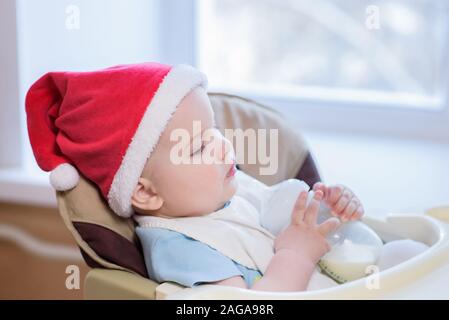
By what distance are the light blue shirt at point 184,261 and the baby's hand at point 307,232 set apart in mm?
65

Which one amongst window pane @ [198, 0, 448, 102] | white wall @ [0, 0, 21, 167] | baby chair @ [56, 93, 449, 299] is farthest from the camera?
window pane @ [198, 0, 448, 102]

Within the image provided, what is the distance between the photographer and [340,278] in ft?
3.31

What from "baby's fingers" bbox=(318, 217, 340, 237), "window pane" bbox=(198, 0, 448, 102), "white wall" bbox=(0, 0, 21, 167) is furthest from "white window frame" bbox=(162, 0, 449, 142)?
"baby's fingers" bbox=(318, 217, 340, 237)

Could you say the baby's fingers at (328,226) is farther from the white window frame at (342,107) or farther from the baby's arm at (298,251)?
the white window frame at (342,107)

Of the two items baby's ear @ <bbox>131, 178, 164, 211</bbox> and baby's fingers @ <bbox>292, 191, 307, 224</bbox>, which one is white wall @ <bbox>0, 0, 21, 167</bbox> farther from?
baby's fingers @ <bbox>292, 191, 307, 224</bbox>

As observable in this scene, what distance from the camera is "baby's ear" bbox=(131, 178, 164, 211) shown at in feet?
3.28

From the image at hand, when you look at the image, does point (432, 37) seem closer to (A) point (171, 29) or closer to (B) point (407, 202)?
(B) point (407, 202)

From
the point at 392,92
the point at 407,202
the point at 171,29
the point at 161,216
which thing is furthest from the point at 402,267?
the point at 171,29

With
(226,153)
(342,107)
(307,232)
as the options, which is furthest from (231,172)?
(342,107)

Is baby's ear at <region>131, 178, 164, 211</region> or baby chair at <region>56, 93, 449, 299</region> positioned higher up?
baby's ear at <region>131, 178, 164, 211</region>

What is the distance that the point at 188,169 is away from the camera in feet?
3.22

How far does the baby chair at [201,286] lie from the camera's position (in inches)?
34.1

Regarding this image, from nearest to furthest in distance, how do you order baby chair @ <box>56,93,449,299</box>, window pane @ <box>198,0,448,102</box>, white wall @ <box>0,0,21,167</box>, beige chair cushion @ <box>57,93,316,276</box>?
baby chair @ <box>56,93,449,299</box> → beige chair cushion @ <box>57,93,316,276</box> → white wall @ <box>0,0,21,167</box> → window pane @ <box>198,0,448,102</box>

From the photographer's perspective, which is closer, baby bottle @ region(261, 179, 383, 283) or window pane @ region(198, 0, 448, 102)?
baby bottle @ region(261, 179, 383, 283)
